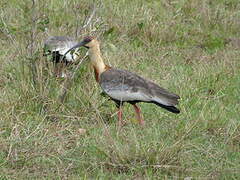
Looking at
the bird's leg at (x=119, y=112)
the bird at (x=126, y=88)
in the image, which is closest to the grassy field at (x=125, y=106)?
the bird's leg at (x=119, y=112)

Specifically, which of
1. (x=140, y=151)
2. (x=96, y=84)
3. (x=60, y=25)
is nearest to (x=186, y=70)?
(x=96, y=84)

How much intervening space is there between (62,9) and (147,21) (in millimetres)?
1349

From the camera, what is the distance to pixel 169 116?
659 cm

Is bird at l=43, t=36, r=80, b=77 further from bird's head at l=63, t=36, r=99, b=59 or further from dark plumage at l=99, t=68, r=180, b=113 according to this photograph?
dark plumage at l=99, t=68, r=180, b=113

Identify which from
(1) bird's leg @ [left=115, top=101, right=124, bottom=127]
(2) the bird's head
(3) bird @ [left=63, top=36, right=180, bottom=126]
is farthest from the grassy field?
(2) the bird's head

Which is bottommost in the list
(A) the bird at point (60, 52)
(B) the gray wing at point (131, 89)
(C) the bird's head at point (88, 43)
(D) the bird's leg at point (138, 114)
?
(D) the bird's leg at point (138, 114)

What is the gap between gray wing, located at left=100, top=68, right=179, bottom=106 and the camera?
6184 millimetres

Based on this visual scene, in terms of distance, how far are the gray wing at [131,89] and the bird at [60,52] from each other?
58cm

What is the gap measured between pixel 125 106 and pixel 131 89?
2.42 feet

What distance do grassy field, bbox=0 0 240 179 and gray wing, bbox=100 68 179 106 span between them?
0.83 feet

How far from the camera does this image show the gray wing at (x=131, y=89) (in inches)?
243

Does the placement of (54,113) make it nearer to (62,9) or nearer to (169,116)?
(169,116)

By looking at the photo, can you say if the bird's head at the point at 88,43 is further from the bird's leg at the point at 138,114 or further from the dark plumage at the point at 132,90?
the bird's leg at the point at 138,114

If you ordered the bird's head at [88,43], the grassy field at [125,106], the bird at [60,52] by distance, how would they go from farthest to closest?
1. the bird at [60,52]
2. the bird's head at [88,43]
3. the grassy field at [125,106]
